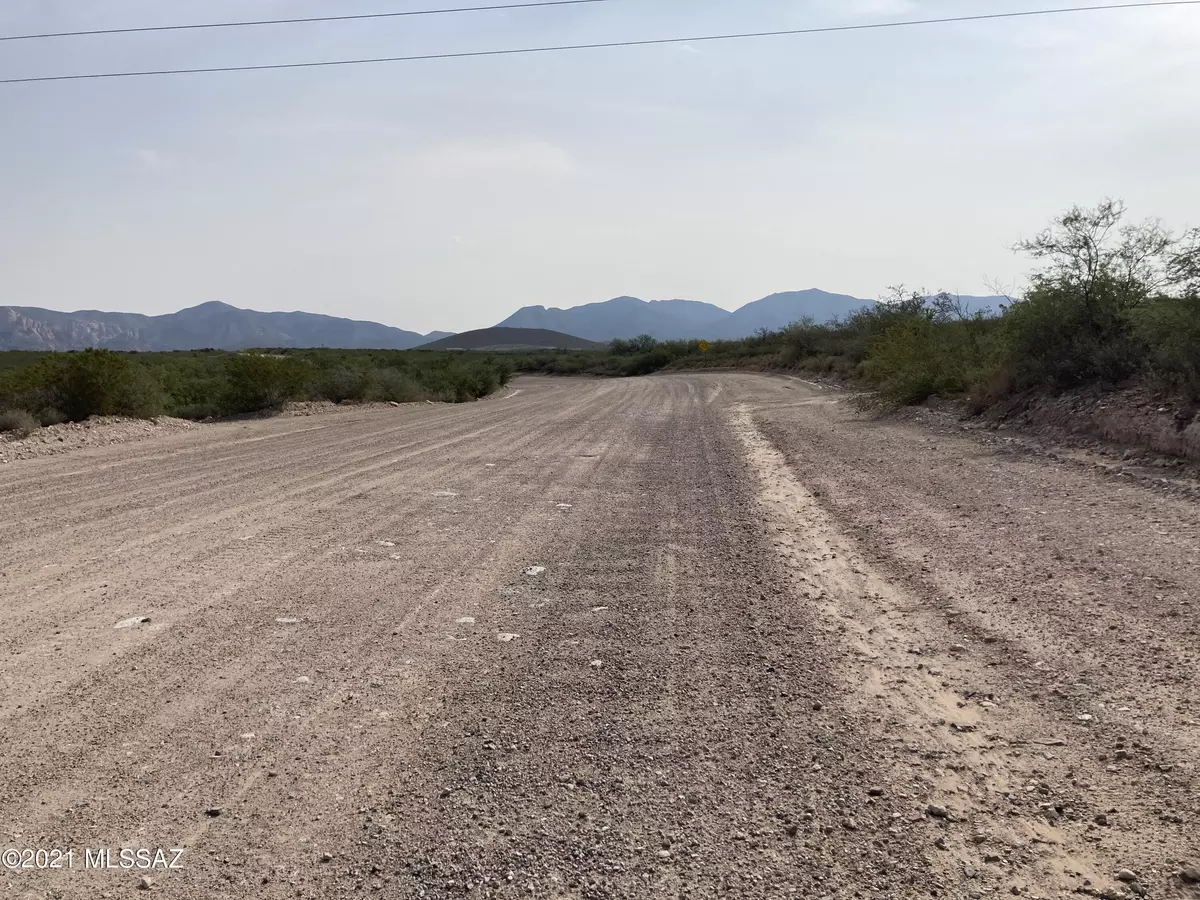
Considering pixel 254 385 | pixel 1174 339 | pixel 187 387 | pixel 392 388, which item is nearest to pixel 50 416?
pixel 254 385

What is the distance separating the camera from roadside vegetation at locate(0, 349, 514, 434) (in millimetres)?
20156

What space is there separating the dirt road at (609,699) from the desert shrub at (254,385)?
17033mm

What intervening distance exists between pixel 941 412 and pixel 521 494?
12672 mm

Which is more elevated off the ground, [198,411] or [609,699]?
[198,411]

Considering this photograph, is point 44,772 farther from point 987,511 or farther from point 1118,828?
point 987,511

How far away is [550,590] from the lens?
670 cm

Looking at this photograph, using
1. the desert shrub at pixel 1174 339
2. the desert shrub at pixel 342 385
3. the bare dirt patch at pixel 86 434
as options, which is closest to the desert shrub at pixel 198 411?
the bare dirt patch at pixel 86 434

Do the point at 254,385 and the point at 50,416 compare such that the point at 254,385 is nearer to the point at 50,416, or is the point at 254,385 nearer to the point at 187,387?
the point at 187,387

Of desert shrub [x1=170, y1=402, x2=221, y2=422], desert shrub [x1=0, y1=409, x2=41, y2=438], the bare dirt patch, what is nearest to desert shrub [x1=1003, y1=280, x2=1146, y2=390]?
the bare dirt patch

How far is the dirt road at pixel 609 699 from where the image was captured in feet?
10.3

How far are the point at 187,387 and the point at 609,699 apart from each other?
28.3 m

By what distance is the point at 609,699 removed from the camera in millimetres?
4531

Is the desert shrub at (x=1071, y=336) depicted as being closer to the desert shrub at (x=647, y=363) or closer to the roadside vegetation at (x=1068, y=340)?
the roadside vegetation at (x=1068, y=340)

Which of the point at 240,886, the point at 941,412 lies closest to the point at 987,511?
the point at 240,886
